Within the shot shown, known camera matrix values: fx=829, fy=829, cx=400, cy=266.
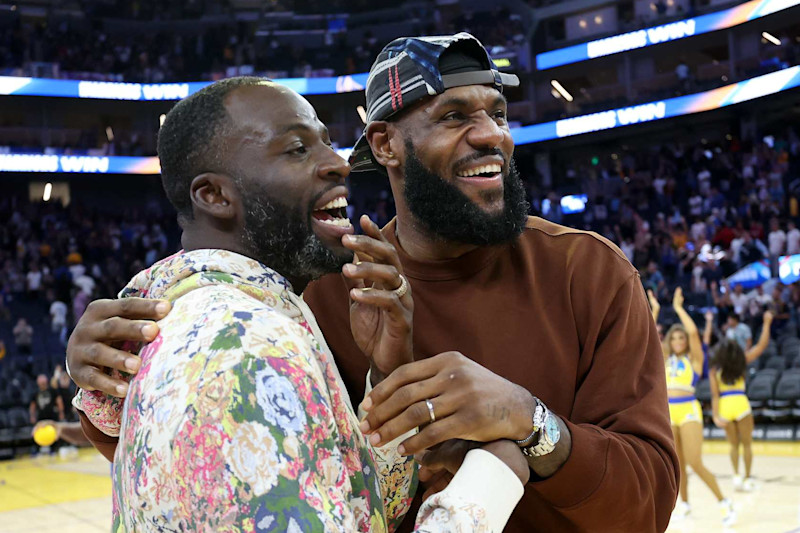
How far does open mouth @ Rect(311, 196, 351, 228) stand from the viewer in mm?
1793

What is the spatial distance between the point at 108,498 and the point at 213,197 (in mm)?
8625

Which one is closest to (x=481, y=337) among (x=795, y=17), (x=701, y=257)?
(x=701, y=257)

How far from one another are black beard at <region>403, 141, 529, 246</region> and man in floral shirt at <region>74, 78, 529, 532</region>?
0.27 m

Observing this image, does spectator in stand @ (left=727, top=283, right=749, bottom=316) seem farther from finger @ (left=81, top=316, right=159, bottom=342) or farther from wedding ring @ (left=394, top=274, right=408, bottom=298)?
finger @ (left=81, top=316, right=159, bottom=342)

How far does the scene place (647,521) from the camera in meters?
1.76

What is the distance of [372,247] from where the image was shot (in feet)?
5.29

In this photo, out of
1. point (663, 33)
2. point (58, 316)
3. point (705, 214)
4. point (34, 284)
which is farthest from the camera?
point (663, 33)

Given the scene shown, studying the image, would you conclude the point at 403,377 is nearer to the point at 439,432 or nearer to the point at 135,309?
the point at 439,432

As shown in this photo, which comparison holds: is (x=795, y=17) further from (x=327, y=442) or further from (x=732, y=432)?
(x=327, y=442)

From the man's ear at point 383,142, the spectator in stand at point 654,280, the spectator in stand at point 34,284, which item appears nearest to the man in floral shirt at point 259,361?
the man's ear at point 383,142

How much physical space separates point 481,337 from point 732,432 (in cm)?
771

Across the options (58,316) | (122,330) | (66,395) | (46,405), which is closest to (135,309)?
(122,330)

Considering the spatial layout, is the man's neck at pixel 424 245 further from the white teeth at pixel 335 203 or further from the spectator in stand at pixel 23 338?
the spectator in stand at pixel 23 338

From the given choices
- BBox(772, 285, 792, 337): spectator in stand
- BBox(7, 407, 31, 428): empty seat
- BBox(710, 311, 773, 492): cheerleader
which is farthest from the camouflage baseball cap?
BBox(7, 407, 31, 428): empty seat
